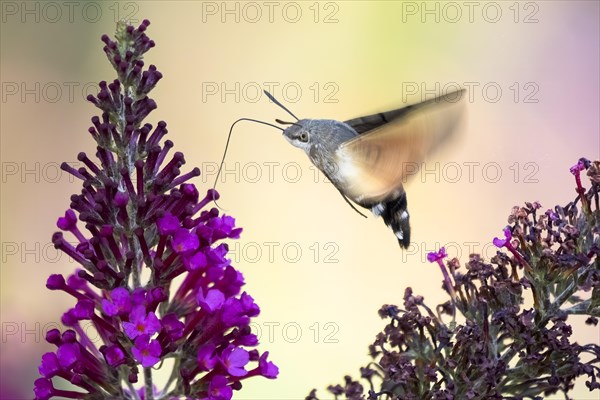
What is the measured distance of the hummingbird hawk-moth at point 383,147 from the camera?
181 centimetres

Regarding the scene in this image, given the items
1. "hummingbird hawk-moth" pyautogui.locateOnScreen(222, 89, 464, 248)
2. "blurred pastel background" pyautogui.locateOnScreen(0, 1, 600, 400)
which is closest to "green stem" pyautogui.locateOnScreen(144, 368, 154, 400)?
"hummingbird hawk-moth" pyautogui.locateOnScreen(222, 89, 464, 248)

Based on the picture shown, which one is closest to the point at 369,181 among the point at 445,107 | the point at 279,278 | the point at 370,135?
the point at 370,135

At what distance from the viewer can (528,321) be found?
145 centimetres

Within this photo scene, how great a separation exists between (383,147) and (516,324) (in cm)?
54

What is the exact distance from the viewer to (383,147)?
6.05 feet

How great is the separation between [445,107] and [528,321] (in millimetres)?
541

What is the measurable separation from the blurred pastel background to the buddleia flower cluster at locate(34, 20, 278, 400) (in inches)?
107

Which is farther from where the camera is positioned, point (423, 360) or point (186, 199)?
point (423, 360)

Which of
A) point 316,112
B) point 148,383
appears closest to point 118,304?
point 148,383

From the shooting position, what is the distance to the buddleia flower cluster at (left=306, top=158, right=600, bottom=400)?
57.5 inches

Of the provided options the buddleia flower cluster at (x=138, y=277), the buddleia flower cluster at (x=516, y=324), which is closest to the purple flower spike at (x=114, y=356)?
the buddleia flower cluster at (x=138, y=277)

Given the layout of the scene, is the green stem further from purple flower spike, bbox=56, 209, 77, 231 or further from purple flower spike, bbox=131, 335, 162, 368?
purple flower spike, bbox=56, 209, 77, 231

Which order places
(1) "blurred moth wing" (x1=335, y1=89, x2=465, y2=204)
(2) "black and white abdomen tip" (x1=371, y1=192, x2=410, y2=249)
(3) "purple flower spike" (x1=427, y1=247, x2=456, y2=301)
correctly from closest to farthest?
(3) "purple flower spike" (x1=427, y1=247, x2=456, y2=301)
(1) "blurred moth wing" (x1=335, y1=89, x2=465, y2=204)
(2) "black and white abdomen tip" (x1=371, y1=192, x2=410, y2=249)

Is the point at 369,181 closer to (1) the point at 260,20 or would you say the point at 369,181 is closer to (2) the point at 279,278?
(2) the point at 279,278
